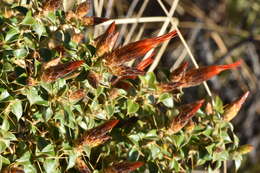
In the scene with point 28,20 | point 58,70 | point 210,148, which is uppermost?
point 28,20

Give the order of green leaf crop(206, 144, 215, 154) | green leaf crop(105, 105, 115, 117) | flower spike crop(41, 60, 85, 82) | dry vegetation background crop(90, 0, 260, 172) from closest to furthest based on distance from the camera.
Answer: flower spike crop(41, 60, 85, 82), green leaf crop(105, 105, 115, 117), green leaf crop(206, 144, 215, 154), dry vegetation background crop(90, 0, 260, 172)

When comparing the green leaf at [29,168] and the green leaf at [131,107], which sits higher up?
the green leaf at [131,107]

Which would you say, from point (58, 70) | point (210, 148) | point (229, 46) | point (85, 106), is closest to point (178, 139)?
point (210, 148)

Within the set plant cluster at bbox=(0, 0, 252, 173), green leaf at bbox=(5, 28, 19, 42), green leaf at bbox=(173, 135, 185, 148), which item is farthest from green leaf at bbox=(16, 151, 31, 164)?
green leaf at bbox=(173, 135, 185, 148)

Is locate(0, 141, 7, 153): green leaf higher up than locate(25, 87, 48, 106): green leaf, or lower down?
lower down

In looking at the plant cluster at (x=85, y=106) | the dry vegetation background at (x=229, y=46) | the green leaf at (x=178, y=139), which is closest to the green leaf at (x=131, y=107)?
the plant cluster at (x=85, y=106)

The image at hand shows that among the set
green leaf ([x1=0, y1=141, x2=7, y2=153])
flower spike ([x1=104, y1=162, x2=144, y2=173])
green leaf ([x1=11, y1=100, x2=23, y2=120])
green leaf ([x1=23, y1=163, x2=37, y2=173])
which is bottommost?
flower spike ([x1=104, y1=162, x2=144, y2=173])

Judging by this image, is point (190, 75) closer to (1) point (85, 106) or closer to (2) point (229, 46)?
(1) point (85, 106)

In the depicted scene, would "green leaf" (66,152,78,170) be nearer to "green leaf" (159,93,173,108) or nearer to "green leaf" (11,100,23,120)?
"green leaf" (11,100,23,120)

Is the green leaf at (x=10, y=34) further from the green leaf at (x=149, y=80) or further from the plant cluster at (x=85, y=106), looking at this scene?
the green leaf at (x=149, y=80)
